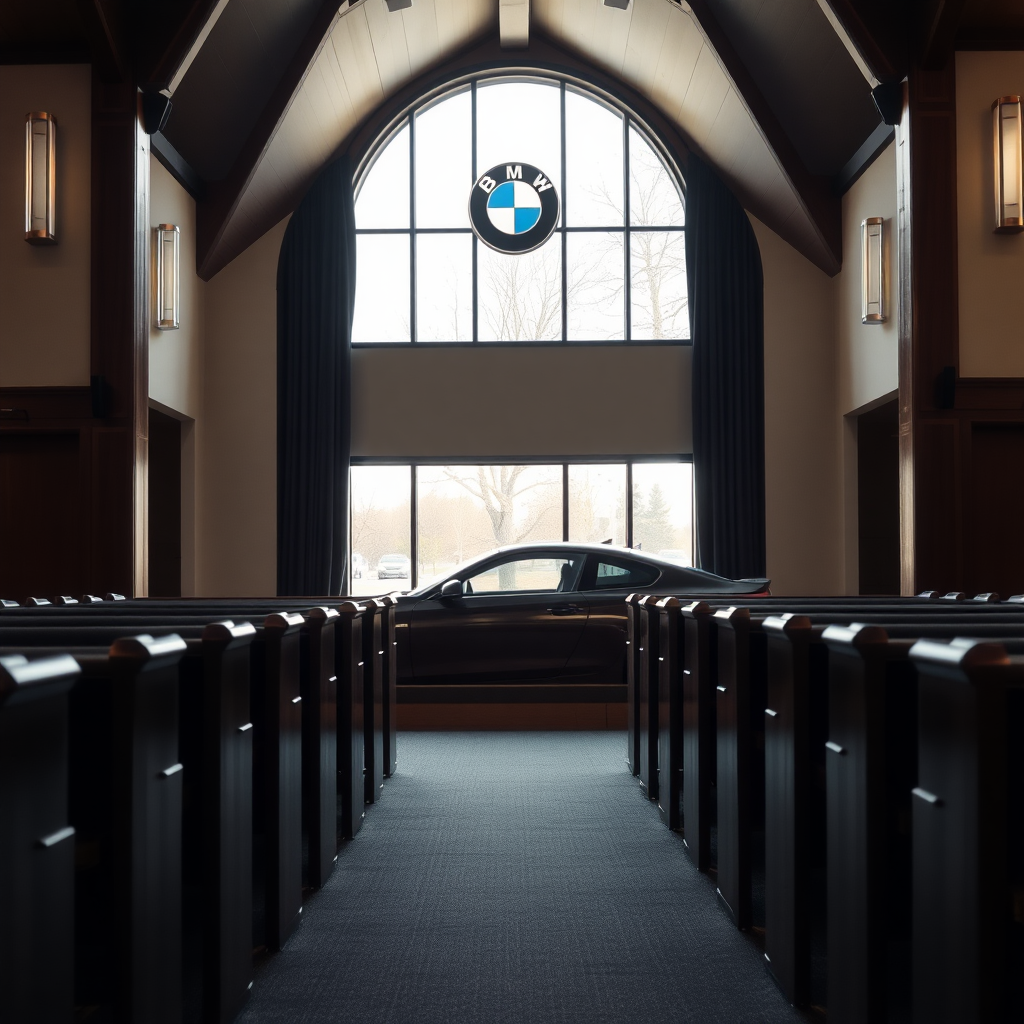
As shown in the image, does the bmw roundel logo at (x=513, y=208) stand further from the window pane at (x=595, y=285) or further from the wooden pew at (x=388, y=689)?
the wooden pew at (x=388, y=689)

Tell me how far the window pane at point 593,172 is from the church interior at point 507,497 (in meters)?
0.07

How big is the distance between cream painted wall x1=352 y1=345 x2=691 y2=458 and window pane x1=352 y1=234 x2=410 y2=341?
293 mm

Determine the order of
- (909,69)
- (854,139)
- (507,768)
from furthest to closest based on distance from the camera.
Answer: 1. (854,139)
2. (909,69)
3. (507,768)

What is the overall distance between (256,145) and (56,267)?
2.53m

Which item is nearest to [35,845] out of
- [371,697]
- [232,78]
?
[371,697]

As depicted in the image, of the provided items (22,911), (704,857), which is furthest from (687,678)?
(22,911)

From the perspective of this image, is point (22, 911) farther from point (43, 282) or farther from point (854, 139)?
point (854, 139)

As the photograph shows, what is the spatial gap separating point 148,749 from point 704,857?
2.09 meters

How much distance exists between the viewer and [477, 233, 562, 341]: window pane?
1039 centimetres

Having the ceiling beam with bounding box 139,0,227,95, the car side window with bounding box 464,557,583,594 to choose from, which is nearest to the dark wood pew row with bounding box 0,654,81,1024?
the car side window with bounding box 464,557,583,594

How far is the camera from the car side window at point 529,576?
663 centimetres

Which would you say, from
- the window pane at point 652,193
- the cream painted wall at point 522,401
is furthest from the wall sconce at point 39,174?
the window pane at point 652,193

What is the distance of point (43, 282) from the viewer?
735 centimetres

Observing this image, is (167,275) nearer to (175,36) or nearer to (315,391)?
(175,36)
